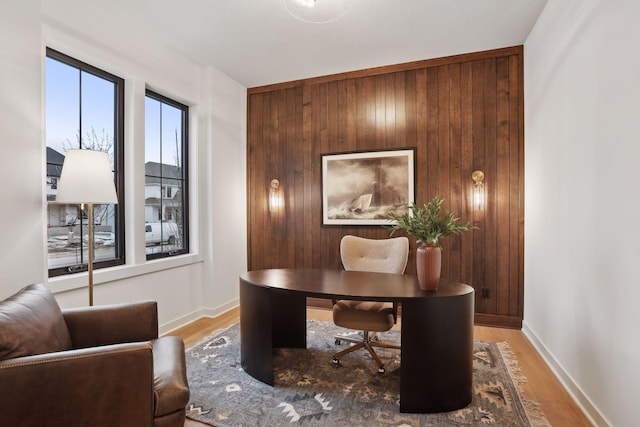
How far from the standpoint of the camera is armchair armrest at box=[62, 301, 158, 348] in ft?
6.17

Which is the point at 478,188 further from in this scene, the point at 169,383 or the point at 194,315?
the point at 194,315

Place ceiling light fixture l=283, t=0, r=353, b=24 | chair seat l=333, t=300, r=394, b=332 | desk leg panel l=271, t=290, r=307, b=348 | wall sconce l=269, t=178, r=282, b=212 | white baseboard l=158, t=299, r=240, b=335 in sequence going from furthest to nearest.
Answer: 1. wall sconce l=269, t=178, r=282, b=212
2. white baseboard l=158, t=299, r=240, b=335
3. desk leg panel l=271, t=290, r=307, b=348
4. ceiling light fixture l=283, t=0, r=353, b=24
5. chair seat l=333, t=300, r=394, b=332

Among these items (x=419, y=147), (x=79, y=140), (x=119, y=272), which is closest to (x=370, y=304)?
(x=419, y=147)

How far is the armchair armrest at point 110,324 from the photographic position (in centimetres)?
188

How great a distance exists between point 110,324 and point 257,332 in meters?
0.90

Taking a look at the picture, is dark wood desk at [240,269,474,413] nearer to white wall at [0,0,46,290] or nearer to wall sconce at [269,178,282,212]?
white wall at [0,0,46,290]

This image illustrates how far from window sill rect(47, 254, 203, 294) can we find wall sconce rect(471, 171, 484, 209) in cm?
316

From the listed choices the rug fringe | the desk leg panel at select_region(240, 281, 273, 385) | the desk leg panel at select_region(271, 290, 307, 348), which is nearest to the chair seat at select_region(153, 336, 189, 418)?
the desk leg panel at select_region(240, 281, 273, 385)

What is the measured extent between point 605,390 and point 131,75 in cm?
418

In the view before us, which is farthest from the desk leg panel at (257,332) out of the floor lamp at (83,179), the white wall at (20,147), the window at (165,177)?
the window at (165,177)

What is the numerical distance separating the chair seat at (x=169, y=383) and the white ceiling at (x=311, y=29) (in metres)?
2.59

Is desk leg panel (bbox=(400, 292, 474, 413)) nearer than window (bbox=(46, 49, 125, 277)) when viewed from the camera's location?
Yes

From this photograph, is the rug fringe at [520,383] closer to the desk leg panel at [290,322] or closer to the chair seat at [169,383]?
the desk leg panel at [290,322]

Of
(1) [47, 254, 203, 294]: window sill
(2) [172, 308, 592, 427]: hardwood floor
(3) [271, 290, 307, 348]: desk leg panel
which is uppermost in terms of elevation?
(1) [47, 254, 203, 294]: window sill
